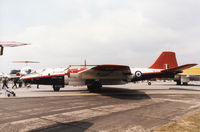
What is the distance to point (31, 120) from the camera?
5.52m

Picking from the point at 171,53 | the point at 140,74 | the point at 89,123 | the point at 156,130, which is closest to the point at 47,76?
the point at 140,74

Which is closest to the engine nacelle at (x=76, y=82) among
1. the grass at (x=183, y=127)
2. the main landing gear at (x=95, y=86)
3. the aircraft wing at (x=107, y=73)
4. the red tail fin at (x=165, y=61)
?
the main landing gear at (x=95, y=86)

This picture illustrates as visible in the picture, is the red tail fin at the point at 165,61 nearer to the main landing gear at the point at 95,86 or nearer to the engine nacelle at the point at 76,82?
the main landing gear at the point at 95,86

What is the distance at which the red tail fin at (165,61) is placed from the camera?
19.4 m

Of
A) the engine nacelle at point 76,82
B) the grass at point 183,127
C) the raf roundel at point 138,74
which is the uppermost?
the raf roundel at point 138,74

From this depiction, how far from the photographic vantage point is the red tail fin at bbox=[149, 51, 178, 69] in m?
19.4

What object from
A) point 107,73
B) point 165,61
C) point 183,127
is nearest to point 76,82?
point 107,73

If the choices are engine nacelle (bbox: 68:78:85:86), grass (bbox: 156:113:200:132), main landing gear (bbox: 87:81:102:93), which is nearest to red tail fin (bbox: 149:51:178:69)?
main landing gear (bbox: 87:81:102:93)

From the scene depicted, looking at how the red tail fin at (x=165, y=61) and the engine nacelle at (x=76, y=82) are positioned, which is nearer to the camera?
the engine nacelle at (x=76, y=82)

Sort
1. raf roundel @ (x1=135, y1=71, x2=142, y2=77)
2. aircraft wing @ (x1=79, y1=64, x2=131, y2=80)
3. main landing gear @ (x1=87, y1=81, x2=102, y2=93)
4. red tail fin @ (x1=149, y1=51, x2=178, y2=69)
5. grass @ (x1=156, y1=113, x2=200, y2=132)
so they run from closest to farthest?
grass @ (x1=156, y1=113, x2=200, y2=132) < aircraft wing @ (x1=79, y1=64, x2=131, y2=80) < main landing gear @ (x1=87, y1=81, x2=102, y2=93) < raf roundel @ (x1=135, y1=71, x2=142, y2=77) < red tail fin @ (x1=149, y1=51, x2=178, y2=69)

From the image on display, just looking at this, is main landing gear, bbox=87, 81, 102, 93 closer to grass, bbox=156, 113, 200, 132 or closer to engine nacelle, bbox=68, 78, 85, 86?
engine nacelle, bbox=68, 78, 85, 86

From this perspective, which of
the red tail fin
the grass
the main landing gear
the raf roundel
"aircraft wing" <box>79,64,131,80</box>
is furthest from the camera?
the red tail fin

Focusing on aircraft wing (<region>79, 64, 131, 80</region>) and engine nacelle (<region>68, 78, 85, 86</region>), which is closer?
aircraft wing (<region>79, 64, 131, 80</region>)

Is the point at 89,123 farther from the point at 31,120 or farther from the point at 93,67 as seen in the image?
the point at 93,67
